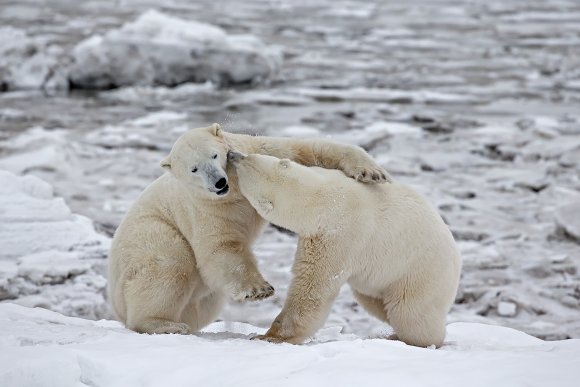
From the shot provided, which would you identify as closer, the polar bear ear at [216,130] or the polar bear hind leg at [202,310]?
the polar bear ear at [216,130]

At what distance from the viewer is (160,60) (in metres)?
11.5

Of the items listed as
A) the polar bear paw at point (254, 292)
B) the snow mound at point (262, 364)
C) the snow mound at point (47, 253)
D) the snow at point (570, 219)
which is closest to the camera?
the snow mound at point (262, 364)

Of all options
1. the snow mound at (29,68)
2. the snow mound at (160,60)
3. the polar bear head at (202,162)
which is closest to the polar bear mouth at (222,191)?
the polar bear head at (202,162)

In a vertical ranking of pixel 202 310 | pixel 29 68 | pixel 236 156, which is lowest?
pixel 29 68

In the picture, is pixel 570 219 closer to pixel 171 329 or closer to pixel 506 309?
pixel 506 309

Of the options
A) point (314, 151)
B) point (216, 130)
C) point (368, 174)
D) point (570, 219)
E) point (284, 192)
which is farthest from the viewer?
point (570, 219)

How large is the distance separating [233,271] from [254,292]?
132 millimetres

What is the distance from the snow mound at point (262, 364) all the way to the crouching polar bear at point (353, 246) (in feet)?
1.42

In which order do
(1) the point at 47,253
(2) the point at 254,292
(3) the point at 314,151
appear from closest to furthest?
(2) the point at 254,292
(3) the point at 314,151
(1) the point at 47,253

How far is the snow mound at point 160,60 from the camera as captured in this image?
11422mm

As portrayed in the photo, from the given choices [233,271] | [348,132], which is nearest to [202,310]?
[233,271]

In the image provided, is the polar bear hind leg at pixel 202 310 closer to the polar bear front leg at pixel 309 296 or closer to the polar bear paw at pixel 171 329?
the polar bear paw at pixel 171 329

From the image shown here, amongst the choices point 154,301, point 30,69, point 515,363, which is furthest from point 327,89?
point 515,363

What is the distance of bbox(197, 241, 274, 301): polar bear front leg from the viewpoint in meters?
3.12
